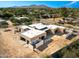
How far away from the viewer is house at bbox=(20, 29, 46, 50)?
4.67m

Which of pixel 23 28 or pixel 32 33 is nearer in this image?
pixel 32 33

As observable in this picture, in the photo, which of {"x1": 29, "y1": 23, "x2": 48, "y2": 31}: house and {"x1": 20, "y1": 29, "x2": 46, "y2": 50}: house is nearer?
{"x1": 20, "y1": 29, "x2": 46, "y2": 50}: house

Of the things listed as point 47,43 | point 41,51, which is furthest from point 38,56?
point 47,43

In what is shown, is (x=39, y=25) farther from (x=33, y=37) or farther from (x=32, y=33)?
(x=33, y=37)

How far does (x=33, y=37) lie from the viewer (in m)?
4.97

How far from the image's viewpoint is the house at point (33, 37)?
4666 mm

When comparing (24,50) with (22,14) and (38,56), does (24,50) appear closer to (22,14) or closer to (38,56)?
(38,56)

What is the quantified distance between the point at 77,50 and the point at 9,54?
2220 millimetres

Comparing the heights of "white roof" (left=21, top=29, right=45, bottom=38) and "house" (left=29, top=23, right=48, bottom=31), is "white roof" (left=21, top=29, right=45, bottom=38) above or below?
below

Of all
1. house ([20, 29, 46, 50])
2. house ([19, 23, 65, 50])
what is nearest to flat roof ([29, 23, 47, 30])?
house ([19, 23, 65, 50])

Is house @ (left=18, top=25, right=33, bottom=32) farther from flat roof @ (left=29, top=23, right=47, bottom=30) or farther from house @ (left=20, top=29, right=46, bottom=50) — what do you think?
flat roof @ (left=29, top=23, right=47, bottom=30)

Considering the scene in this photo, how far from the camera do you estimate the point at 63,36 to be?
18.7ft

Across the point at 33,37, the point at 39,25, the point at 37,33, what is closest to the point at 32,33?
the point at 37,33

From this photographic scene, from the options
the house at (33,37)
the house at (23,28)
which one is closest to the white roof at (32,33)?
the house at (33,37)
